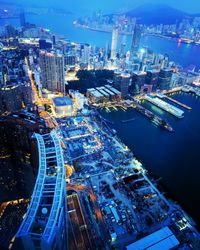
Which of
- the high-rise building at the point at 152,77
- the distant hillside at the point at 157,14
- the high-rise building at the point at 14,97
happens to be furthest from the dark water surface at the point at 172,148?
the distant hillside at the point at 157,14

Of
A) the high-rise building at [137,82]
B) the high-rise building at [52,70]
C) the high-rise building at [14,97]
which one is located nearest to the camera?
the high-rise building at [14,97]

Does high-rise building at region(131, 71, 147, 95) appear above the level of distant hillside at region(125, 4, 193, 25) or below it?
below

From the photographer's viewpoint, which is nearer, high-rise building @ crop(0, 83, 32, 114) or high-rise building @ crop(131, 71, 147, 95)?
high-rise building @ crop(0, 83, 32, 114)

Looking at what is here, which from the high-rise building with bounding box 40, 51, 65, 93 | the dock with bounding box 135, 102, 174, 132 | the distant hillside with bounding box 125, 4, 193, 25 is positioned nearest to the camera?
the dock with bounding box 135, 102, 174, 132

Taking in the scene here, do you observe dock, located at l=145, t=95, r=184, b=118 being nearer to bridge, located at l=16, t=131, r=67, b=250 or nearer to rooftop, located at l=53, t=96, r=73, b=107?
rooftop, located at l=53, t=96, r=73, b=107

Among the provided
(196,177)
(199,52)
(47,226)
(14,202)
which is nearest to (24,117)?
(14,202)

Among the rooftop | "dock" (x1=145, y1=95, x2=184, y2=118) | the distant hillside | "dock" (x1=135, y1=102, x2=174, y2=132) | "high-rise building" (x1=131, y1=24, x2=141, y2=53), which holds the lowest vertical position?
"dock" (x1=135, y1=102, x2=174, y2=132)

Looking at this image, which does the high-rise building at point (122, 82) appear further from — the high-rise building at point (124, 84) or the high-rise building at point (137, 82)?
the high-rise building at point (137, 82)

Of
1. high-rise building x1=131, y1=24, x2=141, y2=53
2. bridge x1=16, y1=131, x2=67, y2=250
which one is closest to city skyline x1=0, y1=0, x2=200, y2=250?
bridge x1=16, y1=131, x2=67, y2=250
